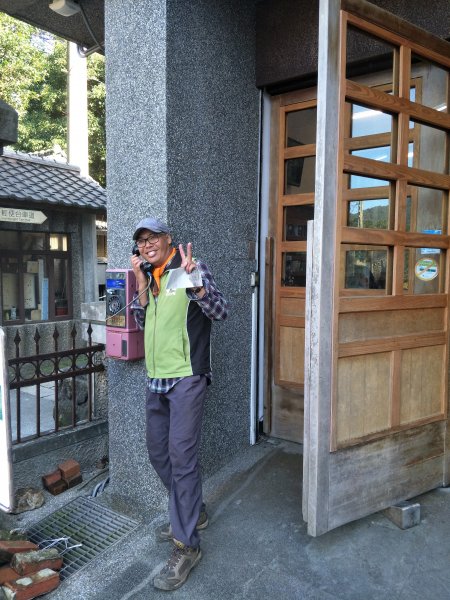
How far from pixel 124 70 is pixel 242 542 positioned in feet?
10.6

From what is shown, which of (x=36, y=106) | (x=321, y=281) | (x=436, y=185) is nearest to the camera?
(x=321, y=281)

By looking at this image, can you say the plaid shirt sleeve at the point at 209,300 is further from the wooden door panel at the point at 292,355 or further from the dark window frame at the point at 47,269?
the dark window frame at the point at 47,269

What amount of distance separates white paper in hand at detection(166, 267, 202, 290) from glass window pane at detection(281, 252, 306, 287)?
150 centimetres

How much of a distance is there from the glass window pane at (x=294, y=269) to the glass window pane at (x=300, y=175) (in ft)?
1.69

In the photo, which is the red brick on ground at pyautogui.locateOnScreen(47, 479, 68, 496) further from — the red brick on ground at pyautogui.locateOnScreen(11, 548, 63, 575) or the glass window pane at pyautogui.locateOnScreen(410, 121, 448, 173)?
the glass window pane at pyautogui.locateOnScreen(410, 121, 448, 173)

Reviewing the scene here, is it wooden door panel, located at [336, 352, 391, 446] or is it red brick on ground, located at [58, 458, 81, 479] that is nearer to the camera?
wooden door panel, located at [336, 352, 391, 446]

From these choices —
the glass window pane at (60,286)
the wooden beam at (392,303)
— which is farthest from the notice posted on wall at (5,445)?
the glass window pane at (60,286)

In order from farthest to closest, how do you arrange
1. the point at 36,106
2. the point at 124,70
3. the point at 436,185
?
the point at 36,106, the point at 124,70, the point at 436,185

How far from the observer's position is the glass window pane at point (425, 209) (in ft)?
10.7

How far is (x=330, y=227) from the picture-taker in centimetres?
261

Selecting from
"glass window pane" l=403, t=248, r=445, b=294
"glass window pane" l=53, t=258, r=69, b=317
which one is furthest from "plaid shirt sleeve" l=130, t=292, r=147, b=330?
"glass window pane" l=53, t=258, r=69, b=317

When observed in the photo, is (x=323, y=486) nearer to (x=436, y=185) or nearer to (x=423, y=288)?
(x=423, y=288)

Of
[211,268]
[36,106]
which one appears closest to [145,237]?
[211,268]

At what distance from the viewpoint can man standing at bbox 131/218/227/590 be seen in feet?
8.78
